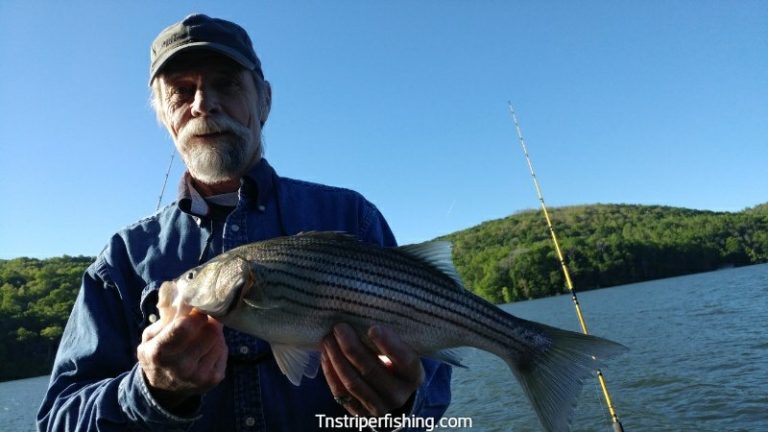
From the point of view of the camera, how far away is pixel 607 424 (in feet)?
56.4

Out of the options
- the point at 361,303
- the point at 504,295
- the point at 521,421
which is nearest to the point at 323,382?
the point at 361,303

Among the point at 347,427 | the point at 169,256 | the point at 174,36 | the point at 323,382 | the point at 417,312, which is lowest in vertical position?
the point at 347,427

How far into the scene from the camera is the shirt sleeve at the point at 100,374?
2668 millimetres

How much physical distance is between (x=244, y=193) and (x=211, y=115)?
0.62m

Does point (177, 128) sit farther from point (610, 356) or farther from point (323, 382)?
point (610, 356)

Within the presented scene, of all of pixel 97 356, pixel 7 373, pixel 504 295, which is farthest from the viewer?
pixel 504 295

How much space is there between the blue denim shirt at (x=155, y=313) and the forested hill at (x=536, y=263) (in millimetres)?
79198

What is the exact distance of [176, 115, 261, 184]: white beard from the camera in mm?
3668

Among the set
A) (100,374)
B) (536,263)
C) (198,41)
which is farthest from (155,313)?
(536,263)

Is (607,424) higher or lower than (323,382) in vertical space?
lower

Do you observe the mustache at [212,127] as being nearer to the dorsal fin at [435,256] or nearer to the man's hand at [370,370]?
the dorsal fin at [435,256]

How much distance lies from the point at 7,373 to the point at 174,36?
9664cm

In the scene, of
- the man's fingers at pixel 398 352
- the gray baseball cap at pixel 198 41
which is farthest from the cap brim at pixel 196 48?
the man's fingers at pixel 398 352

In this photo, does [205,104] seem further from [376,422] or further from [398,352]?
[376,422]
